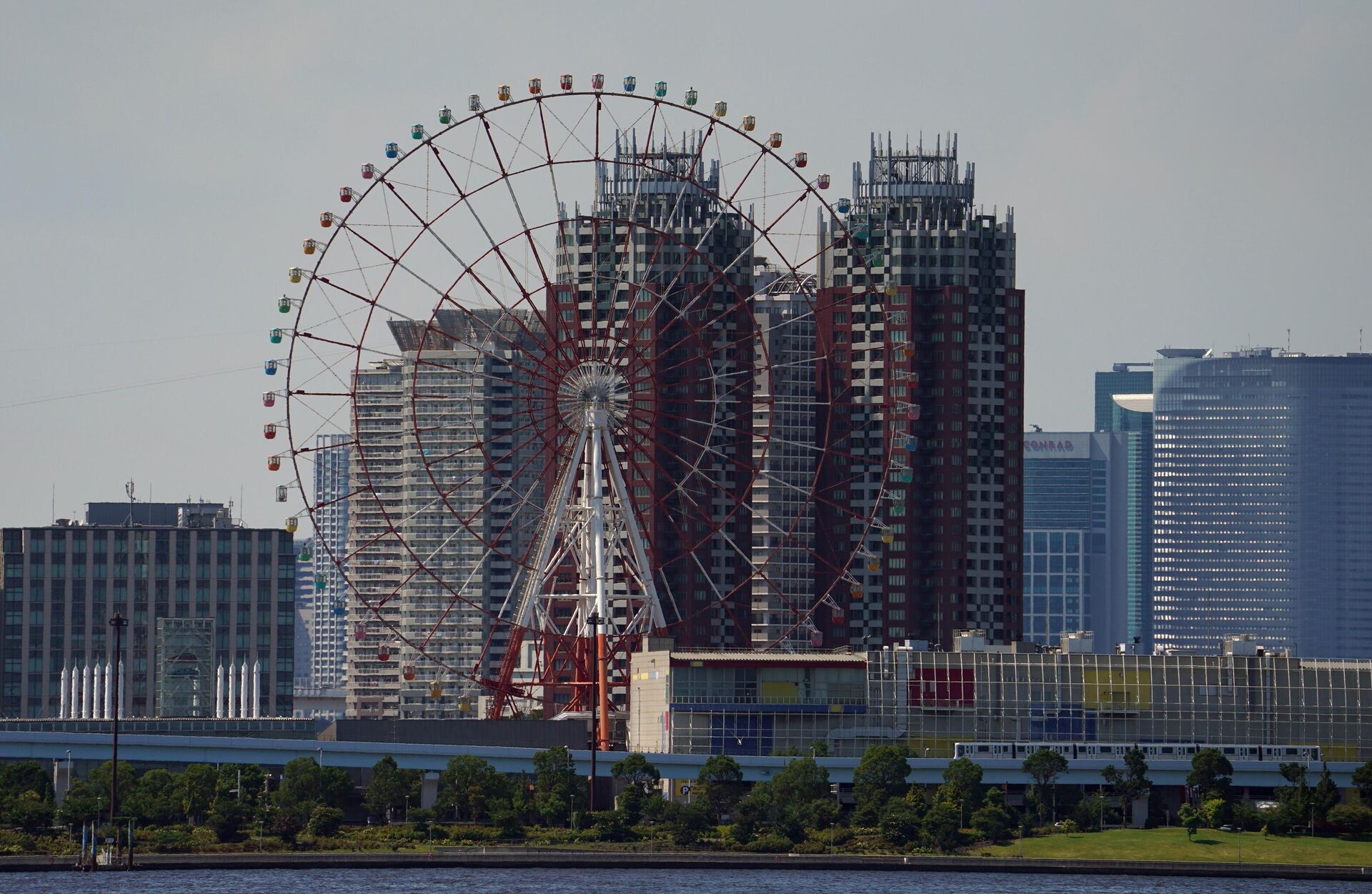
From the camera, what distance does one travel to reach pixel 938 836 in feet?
636

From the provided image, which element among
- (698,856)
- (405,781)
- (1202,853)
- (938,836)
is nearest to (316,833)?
(405,781)

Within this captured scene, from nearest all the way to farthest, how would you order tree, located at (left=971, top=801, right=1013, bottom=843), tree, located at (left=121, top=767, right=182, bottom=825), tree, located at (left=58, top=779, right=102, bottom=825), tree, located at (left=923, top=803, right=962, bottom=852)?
tree, located at (left=58, top=779, right=102, bottom=825)
tree, located at (left=121, top=767, right=182, bottom=825)
tree, located at (left=923, top=803, right=962, bottom=852)
tree, located at (left=971, top=801, right=1013, bottom=843)

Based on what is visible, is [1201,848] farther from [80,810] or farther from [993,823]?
[80,810]

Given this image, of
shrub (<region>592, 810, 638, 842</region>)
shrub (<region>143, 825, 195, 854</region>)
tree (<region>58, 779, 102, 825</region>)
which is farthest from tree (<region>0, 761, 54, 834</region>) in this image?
shrub (<region>592, 810, 638, 842</region>)

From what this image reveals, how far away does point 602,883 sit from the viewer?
17350 cm

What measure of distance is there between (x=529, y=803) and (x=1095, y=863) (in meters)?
40.8

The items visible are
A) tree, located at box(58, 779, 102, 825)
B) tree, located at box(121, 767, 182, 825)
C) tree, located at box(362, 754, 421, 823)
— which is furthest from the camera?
tree, located at box(362, 754, 421, 823)

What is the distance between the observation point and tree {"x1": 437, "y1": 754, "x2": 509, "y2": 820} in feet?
650

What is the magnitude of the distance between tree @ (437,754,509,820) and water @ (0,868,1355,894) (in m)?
14.6

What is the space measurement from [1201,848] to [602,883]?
1890 inches

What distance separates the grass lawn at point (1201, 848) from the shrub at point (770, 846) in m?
13.8

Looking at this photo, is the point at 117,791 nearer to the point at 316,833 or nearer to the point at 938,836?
the point at 316,833

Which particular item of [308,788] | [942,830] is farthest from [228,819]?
[942,830]

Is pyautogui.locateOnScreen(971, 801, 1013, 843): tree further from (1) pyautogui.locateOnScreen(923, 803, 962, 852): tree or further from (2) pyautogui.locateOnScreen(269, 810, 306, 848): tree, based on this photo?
(2) pyautogui.locateOnScreen(269, 810, 306, 848): tree
